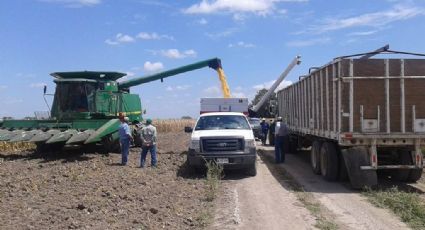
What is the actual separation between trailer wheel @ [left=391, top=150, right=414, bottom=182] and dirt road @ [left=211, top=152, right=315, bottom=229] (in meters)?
2.99

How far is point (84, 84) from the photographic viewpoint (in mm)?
18828

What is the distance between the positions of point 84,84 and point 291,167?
334 inches

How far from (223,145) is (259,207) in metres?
4.27

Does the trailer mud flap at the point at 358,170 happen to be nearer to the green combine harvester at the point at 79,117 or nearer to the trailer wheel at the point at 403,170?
the trailer wheel at the point at 403,170

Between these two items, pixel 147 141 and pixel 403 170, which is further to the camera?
pixel 147 141

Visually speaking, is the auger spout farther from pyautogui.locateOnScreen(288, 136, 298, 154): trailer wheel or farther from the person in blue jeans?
the person in blue jeans

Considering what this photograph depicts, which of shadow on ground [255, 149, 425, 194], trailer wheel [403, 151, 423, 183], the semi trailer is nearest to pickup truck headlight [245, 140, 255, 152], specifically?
shadow on ground [255, 149, 425, 194]

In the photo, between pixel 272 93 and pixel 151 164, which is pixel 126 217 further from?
pixel 272 93

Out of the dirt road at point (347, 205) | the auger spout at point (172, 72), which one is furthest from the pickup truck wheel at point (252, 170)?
the auger spout at point (172, 72)

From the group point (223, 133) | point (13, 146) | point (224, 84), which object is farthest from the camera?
point (224, 84)

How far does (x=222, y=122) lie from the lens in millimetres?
14781

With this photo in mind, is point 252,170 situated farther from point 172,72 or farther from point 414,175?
point 172,72

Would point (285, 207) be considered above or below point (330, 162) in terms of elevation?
below

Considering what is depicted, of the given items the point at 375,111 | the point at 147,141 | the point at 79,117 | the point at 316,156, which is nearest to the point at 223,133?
the point at 147,141
